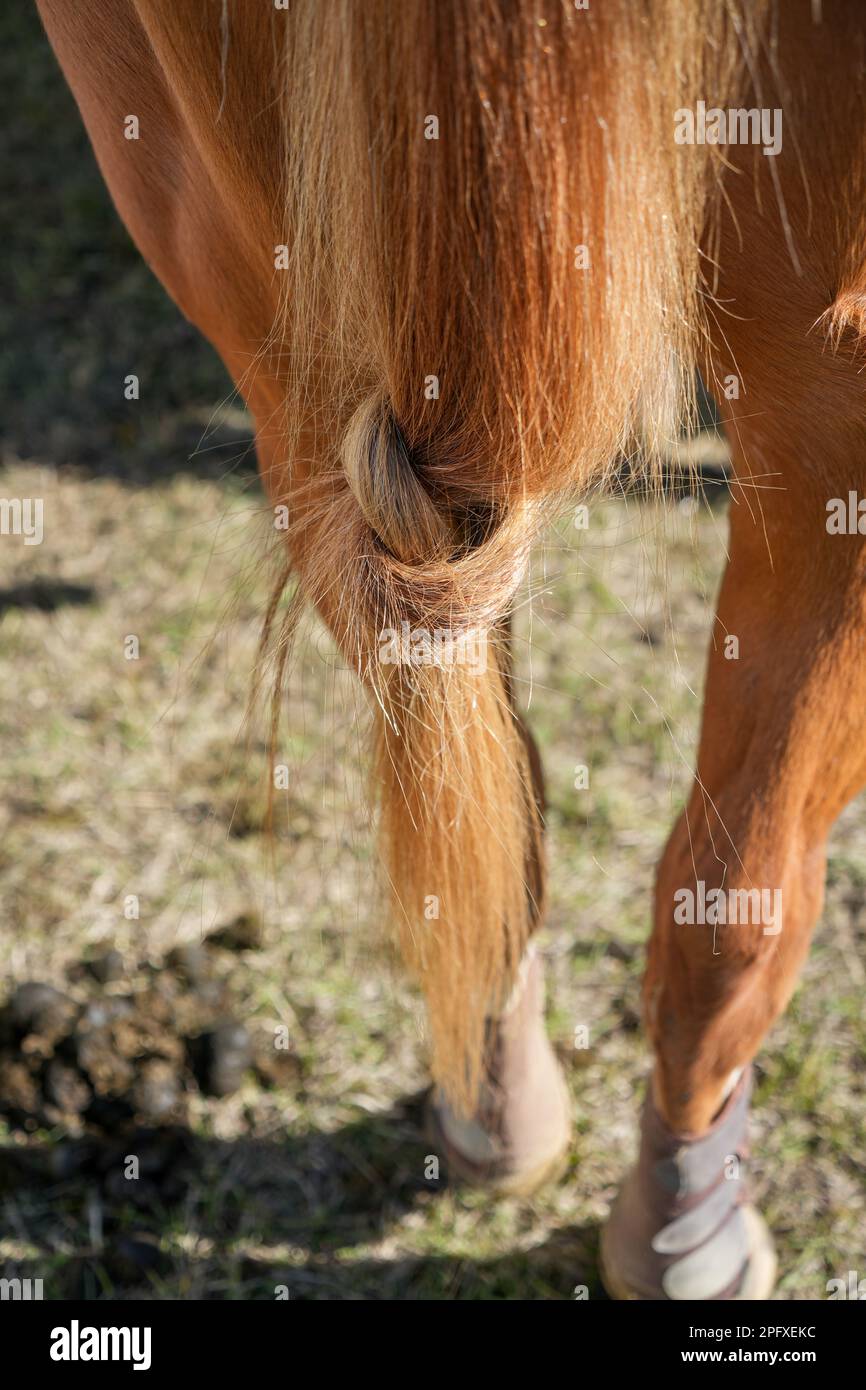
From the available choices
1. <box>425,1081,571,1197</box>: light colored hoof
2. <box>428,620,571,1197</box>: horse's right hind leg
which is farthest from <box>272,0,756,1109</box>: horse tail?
<box>425,1081,571,1197</box>: light colored hoof

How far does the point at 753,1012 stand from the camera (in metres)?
0.83

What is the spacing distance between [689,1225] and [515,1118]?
0.18 m

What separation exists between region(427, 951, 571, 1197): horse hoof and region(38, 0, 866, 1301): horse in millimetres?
230

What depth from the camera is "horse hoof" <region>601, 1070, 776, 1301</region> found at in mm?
960

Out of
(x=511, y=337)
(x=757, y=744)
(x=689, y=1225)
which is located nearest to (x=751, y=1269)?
(x=689, y=1225)

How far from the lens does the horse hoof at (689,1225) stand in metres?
0.96

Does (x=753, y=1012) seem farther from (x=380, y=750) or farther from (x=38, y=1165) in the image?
(x=38, y=1165)

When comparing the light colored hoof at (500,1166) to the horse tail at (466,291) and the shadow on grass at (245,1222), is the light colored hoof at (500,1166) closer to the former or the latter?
the shadow on grass at (245,1222)

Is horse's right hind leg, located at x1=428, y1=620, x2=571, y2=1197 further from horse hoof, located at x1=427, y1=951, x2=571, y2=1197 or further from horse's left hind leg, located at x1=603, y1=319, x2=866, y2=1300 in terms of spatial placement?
horse's left hind leg, located at x1=603, y1=319, x2=866, y2=1300

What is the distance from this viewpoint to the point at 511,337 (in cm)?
50

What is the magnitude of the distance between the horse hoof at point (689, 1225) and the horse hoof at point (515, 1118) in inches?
3.7

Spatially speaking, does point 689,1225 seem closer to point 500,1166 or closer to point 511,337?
point 500,1166

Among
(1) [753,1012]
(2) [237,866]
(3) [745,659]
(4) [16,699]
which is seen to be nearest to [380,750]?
(3) [745,659]
